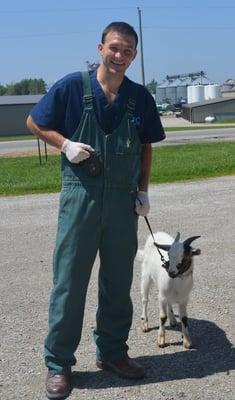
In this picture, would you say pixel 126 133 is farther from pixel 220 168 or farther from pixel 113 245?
pixel 220 168

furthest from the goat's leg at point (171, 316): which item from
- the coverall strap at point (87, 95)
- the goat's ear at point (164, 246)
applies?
the coverall strap at point (87, 95)

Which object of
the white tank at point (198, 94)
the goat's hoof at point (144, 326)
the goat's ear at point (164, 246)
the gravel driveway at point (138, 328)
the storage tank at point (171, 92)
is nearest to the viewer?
the gravel driveway at point (138, 328)

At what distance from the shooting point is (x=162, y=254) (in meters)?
4.80

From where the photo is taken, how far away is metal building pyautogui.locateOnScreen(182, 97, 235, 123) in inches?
2489

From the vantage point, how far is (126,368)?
4285mm

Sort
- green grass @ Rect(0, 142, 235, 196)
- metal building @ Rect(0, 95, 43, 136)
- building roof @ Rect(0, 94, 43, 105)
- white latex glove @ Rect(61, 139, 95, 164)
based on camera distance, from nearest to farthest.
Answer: white latex glove @ Rect(61, 139, 95, 164) < green grass @ Rect(0, 142, 235, 196) < metal building @ Rect(0, 95, 43, 136) < building roof @ Rect(0, 94, 43, 105)

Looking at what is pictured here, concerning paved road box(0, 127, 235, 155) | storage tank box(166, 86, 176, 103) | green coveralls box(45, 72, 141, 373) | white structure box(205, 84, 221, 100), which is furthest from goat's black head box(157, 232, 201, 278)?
storage tank box(166, 86, 176, 103)

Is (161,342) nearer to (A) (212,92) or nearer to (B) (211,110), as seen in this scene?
(B) (211,110)

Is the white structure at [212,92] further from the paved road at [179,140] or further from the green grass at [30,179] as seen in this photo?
the green grass at [30,179]

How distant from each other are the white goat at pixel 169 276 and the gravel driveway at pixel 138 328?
0.16 metres

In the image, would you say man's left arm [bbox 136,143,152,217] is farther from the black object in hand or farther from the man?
the black object in hand

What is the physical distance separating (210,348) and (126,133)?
178 centimetres

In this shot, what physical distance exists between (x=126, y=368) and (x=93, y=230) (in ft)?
3.22

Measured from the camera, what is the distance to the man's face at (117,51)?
12.7ft
